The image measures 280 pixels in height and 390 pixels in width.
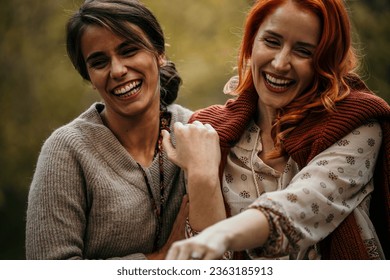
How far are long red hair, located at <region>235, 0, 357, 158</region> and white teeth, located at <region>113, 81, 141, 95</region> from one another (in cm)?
32

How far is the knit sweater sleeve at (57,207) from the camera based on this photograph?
1.40 metres

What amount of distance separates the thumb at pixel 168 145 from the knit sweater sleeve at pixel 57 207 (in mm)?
227

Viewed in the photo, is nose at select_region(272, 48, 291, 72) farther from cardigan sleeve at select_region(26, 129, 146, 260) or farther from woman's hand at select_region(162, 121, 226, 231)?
cardigan sleeve at select_region(26, 129, 146, 260)

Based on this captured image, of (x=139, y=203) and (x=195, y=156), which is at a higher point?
(x=195, y=156)

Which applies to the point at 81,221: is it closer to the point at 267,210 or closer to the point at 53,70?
the point at 267,210

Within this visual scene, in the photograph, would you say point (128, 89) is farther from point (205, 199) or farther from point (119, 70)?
point (205, 199)

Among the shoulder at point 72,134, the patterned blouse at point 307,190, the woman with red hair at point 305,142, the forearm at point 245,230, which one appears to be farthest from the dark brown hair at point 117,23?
the forearm at point 245,230

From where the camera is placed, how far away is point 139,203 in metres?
1.49

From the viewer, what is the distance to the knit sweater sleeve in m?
1.40

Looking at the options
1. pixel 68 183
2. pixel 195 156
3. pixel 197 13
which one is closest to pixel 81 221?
pixel 68 183

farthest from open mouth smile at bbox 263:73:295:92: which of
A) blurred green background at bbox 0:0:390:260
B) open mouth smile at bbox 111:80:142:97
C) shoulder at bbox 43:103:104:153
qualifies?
blurred green background at bbox 0:0:390:260

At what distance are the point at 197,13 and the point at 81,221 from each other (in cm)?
155

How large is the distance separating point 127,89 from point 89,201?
305mm

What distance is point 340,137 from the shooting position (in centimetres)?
131
